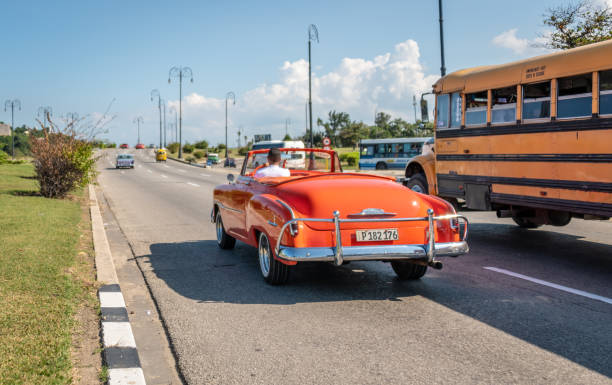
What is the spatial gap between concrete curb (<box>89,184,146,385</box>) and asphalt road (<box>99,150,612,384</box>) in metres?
0.34

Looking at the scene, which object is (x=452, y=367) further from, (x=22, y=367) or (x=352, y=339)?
(x=22, y=367)

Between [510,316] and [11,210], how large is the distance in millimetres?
11247

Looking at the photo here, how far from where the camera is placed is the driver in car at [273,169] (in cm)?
766

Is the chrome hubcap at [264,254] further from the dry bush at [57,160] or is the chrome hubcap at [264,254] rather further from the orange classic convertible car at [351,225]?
the dry bush at [57,160]

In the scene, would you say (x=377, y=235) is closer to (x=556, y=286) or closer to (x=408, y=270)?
(x=408, y=270)

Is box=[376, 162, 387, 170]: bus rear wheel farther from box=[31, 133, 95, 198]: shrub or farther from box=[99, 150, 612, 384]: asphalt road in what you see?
box=[99, 150, 612, 384]: asphalt road

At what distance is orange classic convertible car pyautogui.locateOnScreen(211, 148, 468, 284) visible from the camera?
5.67 m

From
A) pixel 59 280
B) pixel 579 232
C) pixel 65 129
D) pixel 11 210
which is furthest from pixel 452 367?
pixel 65 129

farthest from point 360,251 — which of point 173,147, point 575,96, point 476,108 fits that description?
point 173,147

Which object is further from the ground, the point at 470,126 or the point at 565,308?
the point at 470,126

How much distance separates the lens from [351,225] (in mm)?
5727

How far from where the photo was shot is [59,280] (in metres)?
6.26

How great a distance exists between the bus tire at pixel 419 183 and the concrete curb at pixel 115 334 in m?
6.07

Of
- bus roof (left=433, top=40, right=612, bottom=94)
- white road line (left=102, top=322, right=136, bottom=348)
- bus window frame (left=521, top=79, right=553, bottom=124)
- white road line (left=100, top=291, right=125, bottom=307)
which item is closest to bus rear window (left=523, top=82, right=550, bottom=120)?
bus window frame (left=521, top=79, right=553, bottom=124)
